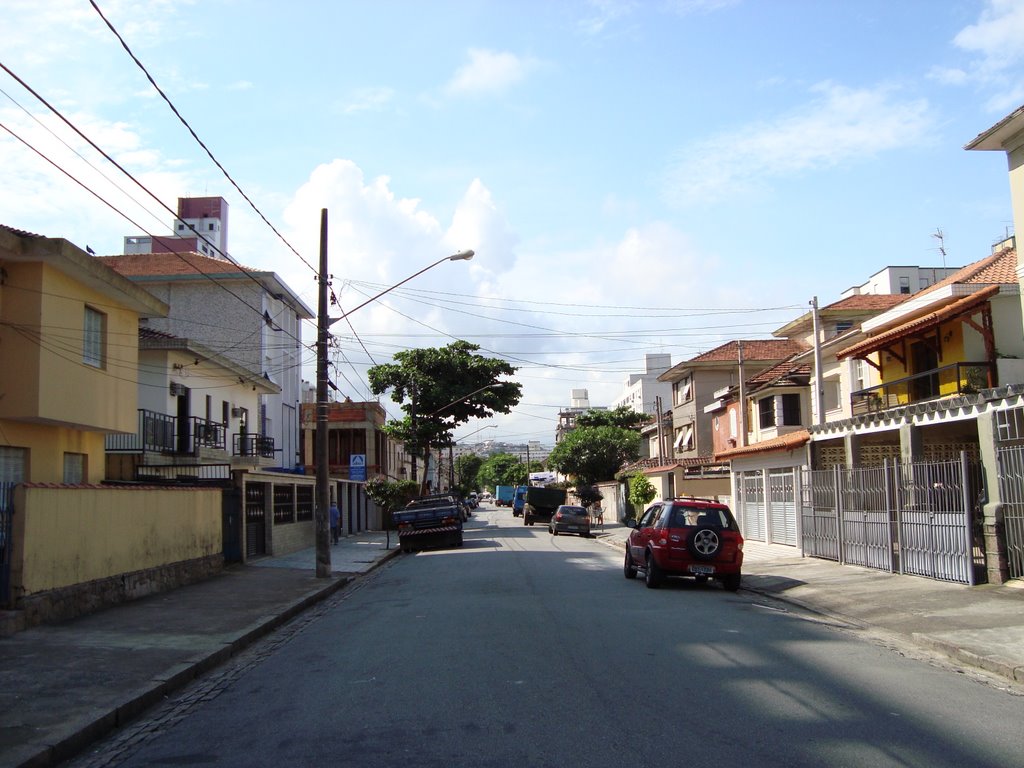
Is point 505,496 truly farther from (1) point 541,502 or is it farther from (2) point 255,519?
(2) point 255,519

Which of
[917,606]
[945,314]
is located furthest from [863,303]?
[917,606]

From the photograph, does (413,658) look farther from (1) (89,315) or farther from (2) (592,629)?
(1) (89,315)

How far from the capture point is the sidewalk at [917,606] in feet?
33.6

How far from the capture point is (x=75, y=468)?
1953cm

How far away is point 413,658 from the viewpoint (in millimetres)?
9836

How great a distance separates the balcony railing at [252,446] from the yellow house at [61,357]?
41.6 feet

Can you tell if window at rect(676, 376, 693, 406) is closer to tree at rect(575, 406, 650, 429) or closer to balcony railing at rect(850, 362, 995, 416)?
balcony railing at rect(850, 362, 995, 416)

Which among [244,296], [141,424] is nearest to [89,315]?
[141,424]

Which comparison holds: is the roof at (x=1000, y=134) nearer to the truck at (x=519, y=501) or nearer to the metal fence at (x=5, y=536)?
the metal fence at (x=5, y=536)

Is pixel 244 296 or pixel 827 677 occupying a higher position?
pixel 244 296

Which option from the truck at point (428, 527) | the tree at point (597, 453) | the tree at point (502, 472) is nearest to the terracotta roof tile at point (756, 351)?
the tree at point (597, 453)

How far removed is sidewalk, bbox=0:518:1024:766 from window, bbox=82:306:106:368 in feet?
17.0

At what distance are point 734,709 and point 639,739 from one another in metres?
1.26

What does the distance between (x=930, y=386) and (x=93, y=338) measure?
21.1 m
